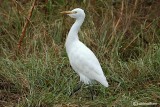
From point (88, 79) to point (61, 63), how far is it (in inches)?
29.7

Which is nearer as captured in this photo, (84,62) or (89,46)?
(84,62)

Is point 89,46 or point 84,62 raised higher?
point 89,46

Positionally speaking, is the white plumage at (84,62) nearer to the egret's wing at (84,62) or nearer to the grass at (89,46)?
the egret's wing at (84,62)

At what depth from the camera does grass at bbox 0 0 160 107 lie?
554 cm

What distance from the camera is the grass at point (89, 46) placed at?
5535 mm

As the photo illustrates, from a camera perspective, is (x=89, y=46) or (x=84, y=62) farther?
(x=89, y=46)

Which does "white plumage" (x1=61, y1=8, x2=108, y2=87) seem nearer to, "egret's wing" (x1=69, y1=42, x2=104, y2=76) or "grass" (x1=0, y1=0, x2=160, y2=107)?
"egret's wing" (x1=69, y1=42, x2=104, y2=76)

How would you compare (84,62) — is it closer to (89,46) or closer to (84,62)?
(84,62)

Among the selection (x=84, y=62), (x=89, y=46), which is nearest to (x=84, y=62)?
(x=84, y=62)

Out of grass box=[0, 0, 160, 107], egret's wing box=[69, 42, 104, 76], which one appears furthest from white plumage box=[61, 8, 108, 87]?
grass box=[0, 0, 160, 107]

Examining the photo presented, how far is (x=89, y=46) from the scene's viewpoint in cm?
683

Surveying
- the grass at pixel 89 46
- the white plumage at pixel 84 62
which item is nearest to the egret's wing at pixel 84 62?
the white plumage at pixel 84 62

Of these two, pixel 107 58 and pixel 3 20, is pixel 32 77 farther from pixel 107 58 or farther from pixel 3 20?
pixel 3 20

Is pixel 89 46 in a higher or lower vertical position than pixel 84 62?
higher
